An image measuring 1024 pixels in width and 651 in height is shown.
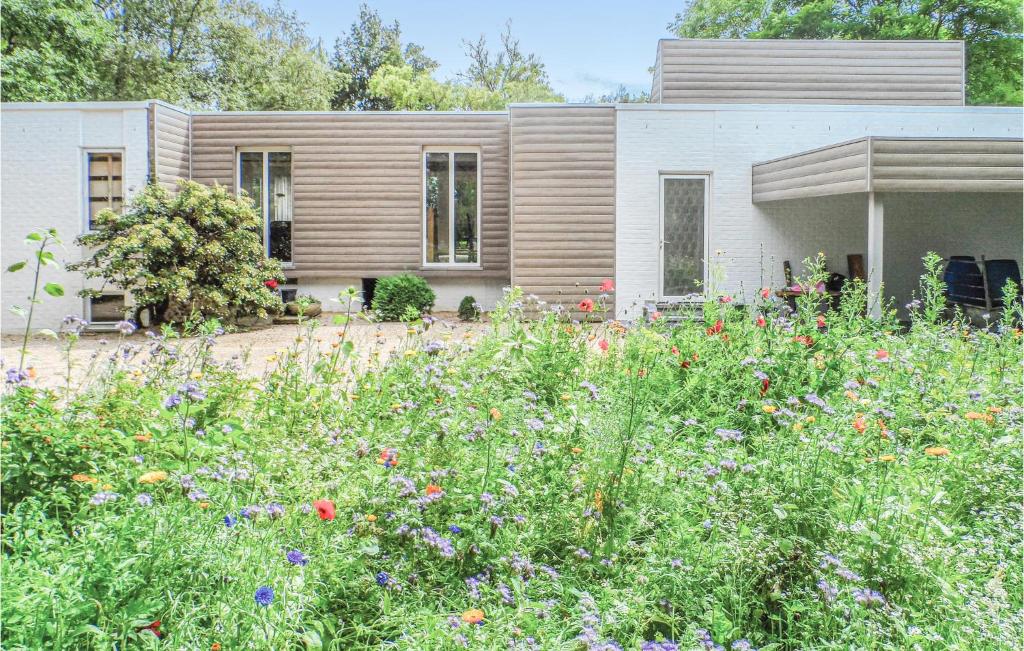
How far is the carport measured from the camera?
8.81m

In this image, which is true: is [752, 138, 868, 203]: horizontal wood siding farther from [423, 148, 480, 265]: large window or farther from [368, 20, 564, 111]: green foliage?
[368, 20, 564, 111]: green foliage

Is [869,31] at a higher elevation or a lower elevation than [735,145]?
higher

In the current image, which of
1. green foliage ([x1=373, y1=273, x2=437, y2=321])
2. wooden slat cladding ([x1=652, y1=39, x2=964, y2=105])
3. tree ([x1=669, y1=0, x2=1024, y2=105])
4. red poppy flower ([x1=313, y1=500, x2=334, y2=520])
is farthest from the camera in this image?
tree ([x1=669, y1=0, x2=1024, y2=105])

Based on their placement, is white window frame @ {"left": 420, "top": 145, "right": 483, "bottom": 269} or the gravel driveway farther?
white window frame @ {"left": 420, "top": 145, "right": 483, "bottom": 269}

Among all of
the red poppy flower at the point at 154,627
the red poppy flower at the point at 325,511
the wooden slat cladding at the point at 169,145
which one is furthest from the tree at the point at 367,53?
the red poppy flower at the point at 154,627

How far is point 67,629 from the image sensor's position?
6.22 feet

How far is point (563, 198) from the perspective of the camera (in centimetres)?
1209

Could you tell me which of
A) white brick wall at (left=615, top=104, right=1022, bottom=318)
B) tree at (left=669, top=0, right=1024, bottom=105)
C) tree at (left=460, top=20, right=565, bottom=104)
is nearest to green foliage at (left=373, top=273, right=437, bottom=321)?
white brick wall at (left=615, top=104, right=1022, bottom=318)

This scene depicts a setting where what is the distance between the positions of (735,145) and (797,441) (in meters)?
9.44

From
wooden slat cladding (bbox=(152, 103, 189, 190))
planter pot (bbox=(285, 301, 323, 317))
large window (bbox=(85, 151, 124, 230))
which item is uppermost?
wooden slat cladding (bbox=(152, 103, 189, 190))

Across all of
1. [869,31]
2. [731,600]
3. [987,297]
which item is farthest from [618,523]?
[869,31]

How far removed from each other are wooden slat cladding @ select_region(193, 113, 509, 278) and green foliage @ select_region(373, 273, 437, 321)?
92 centimetres

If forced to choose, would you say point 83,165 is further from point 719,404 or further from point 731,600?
point 731,600

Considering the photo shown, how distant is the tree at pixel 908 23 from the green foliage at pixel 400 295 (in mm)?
15275
